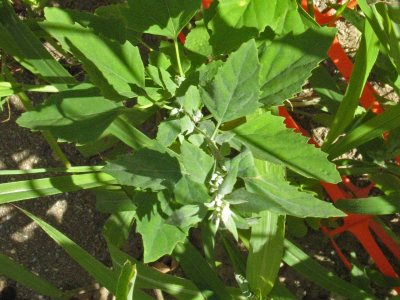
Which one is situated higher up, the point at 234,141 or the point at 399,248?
the point at 234,141

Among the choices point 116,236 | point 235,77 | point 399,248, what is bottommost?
point 399,248

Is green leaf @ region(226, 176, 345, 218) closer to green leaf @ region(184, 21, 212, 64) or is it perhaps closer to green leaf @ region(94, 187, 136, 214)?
green leaf @ region(184, 21, 212, 64)

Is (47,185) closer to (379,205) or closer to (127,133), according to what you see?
(127,133)

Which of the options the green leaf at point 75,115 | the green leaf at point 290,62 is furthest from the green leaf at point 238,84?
the green leaf at point 75,115

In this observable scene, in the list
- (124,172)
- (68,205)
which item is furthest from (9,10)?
(68,205)

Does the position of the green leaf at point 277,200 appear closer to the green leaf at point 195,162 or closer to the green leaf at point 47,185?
the green leaf at point 195,162

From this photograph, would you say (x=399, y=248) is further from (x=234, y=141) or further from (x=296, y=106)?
(x=234, y=141)

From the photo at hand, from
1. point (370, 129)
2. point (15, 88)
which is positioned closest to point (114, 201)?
point (15, 88)

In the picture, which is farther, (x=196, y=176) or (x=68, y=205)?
(x=68, y=205)
